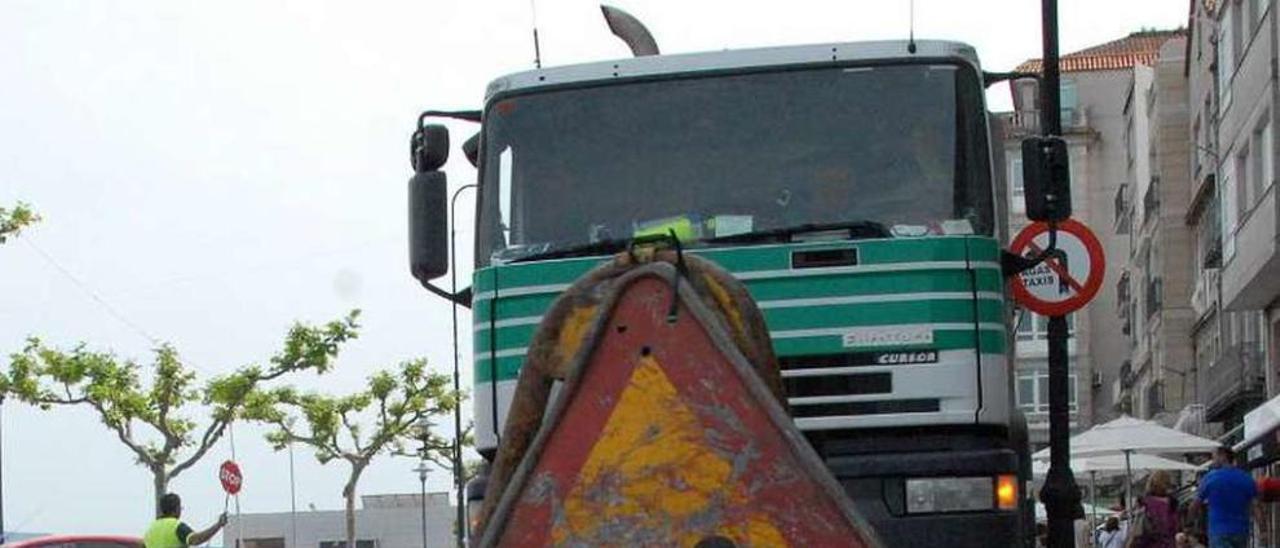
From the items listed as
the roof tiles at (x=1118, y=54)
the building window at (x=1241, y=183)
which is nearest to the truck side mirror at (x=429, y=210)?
the building window at (x=1241, y=183)

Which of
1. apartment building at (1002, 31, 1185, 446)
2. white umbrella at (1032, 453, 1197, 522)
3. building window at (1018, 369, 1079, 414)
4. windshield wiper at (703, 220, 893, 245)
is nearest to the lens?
windshield wiper at (703, 220, 893, 245)

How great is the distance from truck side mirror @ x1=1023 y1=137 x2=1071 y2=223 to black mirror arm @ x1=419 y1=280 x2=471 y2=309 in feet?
9.12

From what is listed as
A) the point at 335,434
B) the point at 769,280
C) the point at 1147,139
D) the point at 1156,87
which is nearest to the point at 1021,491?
the point at 769,280

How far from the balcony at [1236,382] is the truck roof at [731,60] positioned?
32711 millimetres

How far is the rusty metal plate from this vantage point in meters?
6.85

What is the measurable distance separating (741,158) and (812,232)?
543mm

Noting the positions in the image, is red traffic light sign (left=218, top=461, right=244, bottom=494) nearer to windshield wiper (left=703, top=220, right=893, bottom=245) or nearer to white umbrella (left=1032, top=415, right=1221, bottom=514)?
white umbrella (left=1032, top=415, right=1221, bottom=514)

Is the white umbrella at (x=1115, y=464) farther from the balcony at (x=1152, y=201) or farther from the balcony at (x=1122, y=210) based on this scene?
the balcony at (x=1122, y=210)

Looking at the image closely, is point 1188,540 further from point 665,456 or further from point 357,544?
point 357,544

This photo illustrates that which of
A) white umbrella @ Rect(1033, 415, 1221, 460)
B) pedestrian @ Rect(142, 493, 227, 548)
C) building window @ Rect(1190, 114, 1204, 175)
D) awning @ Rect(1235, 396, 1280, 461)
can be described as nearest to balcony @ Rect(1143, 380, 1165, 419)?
building window @ Rect(1190, 114, 1204, 175)

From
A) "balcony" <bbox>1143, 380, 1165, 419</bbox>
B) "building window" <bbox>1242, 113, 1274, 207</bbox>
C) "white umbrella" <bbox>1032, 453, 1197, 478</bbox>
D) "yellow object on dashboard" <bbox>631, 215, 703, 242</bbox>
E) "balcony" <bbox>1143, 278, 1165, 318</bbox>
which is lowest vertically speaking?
"white umbrella" <bbox>1032, 453, 1197, 478</bbox>

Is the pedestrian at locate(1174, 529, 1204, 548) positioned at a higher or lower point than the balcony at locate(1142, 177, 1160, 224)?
lower

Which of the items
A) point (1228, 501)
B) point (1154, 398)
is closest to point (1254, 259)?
point (1228, 501)

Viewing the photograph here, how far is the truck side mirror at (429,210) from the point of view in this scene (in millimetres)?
11516
